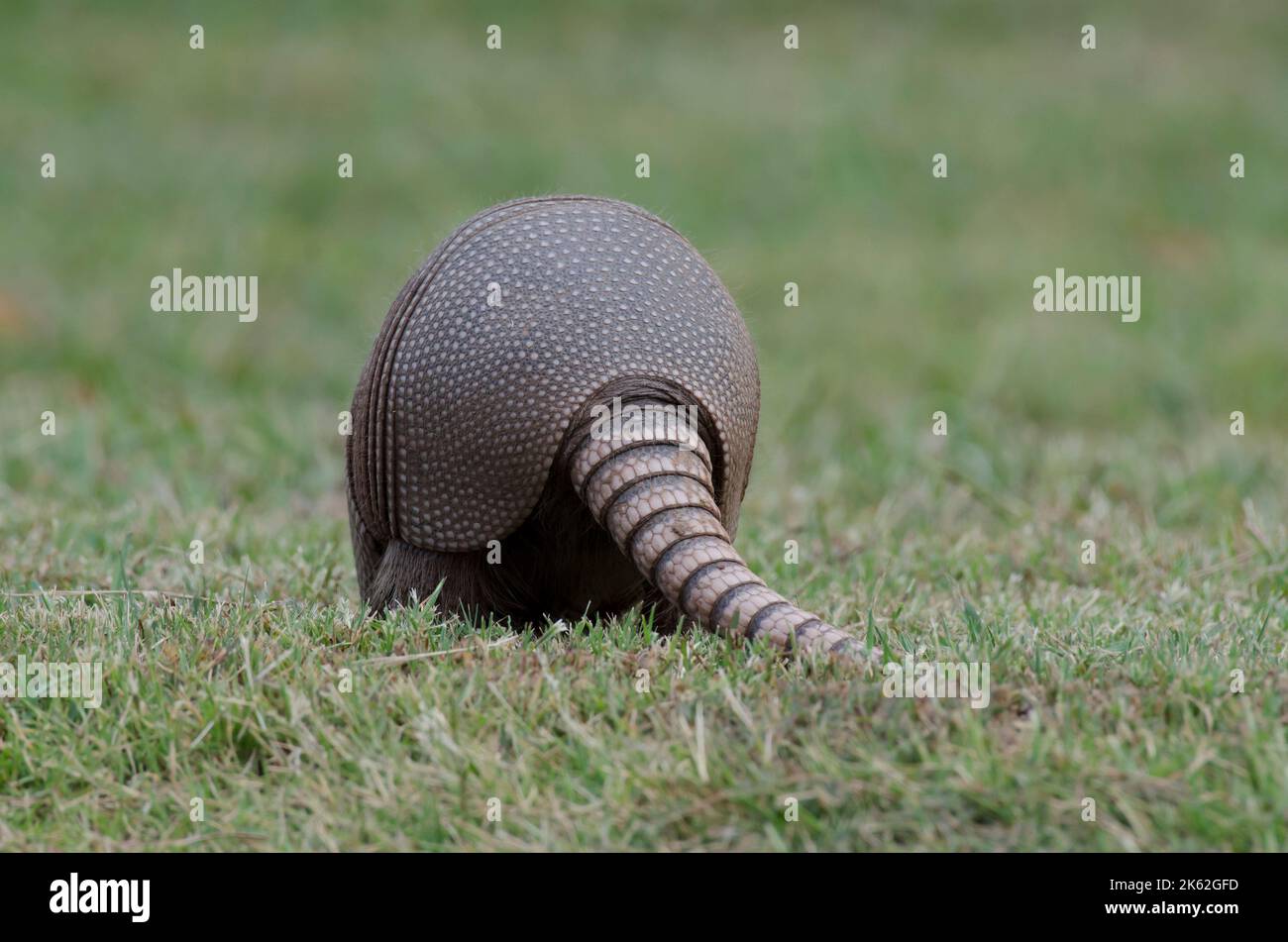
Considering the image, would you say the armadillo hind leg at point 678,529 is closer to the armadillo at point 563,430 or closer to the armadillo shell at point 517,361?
the armadillo at point 563,430

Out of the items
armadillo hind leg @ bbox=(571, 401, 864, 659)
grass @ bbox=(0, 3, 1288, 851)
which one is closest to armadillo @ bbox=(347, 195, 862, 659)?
armadillo hind leg @ bbox=(571, 401, 864, 659)

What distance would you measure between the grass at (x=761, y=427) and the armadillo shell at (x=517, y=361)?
0.32m

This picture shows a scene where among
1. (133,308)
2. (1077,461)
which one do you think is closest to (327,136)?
(133,308)

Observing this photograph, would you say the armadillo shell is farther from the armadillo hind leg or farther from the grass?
the grass

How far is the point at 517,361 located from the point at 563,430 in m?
Answer: 0.18

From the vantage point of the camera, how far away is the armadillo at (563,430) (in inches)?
131

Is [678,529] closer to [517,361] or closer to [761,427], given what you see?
[517,361]

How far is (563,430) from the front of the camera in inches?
133

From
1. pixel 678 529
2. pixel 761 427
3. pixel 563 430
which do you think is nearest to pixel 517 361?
pixel 563 430

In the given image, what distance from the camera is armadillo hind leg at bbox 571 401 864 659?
3.22 m

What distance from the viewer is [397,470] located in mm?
3562

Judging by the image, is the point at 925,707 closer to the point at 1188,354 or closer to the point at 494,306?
the point at 494,306

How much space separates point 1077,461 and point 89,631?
448 cm

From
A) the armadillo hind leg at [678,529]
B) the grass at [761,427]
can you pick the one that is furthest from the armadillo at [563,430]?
the grass at [761,427]
